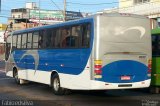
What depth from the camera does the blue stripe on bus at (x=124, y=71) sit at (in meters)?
15.0

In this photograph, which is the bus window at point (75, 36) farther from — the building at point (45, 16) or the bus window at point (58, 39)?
the building at point (45, 16)

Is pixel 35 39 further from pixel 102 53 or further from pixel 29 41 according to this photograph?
pixel 102 53

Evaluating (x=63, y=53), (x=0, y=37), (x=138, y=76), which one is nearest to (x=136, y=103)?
(x=138, y=76)

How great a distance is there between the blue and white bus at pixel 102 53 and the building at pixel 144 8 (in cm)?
2276

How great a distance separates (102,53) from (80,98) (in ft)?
7.98

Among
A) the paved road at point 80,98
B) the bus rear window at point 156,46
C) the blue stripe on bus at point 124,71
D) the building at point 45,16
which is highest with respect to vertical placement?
the building at point 45,16

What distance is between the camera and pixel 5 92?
1869 centimetres

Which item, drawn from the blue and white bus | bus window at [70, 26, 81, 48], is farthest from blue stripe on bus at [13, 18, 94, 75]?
bus window at [70, 26, 81, 48]

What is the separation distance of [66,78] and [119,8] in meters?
34.4

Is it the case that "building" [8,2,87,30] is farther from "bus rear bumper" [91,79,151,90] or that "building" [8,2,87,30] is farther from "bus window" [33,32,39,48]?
"bus rear bumper" [91,79,151,90]

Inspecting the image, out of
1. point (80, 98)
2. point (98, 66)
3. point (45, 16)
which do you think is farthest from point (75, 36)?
point (45, 16)

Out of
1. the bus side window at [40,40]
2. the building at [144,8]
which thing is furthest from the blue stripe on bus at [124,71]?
the building at [144,8]

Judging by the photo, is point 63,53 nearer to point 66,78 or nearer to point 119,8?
point 66,78

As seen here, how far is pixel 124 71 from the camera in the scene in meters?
15.3
